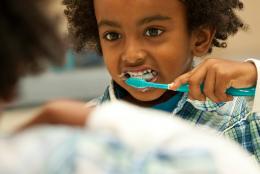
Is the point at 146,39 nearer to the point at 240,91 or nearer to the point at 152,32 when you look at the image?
the point at 152,32

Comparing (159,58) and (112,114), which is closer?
(112,114)

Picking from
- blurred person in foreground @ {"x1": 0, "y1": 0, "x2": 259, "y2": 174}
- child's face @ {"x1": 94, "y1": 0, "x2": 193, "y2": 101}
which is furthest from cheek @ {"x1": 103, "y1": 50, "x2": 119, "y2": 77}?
blurred person in foreground @ {"x1": 0, "y1": 0, "x2": 259, "y2": 174}

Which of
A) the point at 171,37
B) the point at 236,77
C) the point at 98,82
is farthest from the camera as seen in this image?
the point at 98,82

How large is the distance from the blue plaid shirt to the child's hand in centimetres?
8

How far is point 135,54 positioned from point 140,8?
81 mm

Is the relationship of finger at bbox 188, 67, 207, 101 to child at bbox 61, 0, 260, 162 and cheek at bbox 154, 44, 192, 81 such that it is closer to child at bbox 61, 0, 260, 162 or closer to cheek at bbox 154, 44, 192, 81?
child at bbox 61, 0, 260, 162

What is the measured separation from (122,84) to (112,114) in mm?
592

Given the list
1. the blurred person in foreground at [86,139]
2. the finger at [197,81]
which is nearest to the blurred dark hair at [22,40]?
the blurred person in foreground at [86,139]

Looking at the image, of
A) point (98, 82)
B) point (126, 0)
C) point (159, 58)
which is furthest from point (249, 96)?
point (98, 82)

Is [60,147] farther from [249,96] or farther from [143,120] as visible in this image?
[249,96]

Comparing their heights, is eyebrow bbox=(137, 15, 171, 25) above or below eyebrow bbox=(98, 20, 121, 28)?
above

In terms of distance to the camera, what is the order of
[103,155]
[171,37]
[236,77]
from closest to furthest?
1. [103,155]
2. [236,77]
3. [171,37]

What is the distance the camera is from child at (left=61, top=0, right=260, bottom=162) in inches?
33.0

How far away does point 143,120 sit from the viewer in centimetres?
40
